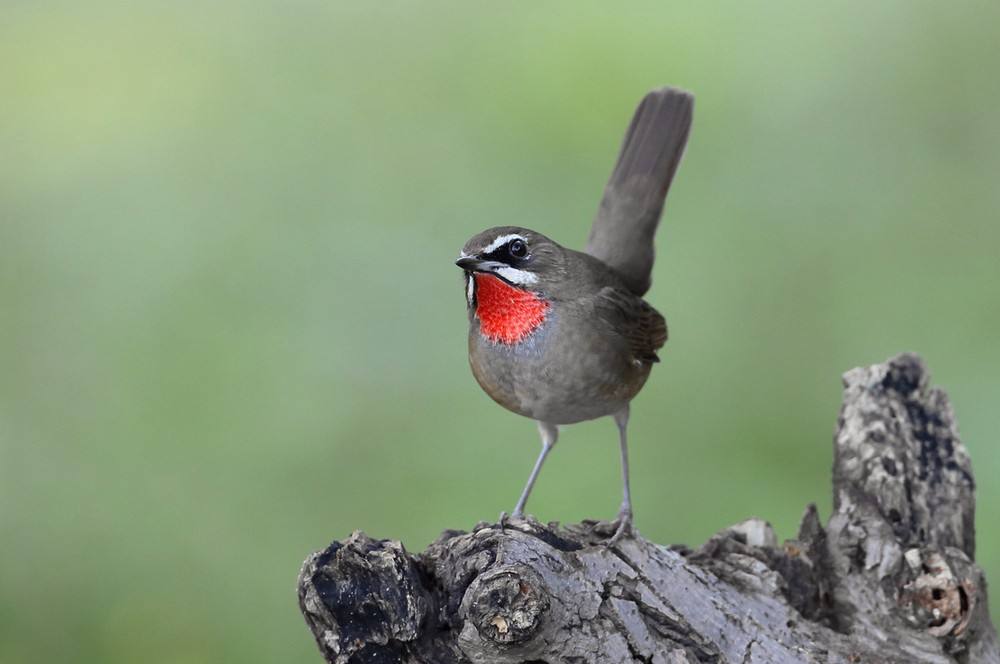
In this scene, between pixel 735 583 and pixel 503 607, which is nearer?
pixel 503 607

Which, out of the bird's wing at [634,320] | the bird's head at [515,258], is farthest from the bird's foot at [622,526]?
the bird's head at [515,258]

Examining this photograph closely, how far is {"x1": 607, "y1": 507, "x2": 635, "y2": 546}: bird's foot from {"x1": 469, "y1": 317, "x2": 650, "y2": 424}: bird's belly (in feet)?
1.55

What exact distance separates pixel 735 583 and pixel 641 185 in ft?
7.16

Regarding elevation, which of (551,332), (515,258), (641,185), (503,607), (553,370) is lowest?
(503,607)

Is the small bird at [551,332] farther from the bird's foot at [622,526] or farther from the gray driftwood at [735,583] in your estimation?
the gray driftwood at [735,583]

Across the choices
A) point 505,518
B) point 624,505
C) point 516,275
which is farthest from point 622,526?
point 516,275

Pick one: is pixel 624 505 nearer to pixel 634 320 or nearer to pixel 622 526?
pixel 622 526

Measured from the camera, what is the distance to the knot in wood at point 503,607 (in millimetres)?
4266

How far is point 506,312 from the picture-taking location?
200 inches

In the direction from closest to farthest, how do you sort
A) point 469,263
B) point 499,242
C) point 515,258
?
point 469,263 → point 499,242 → point 515,258

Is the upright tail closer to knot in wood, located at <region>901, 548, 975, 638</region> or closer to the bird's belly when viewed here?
the bird's belly

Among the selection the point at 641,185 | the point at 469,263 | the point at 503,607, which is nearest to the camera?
the point at 503,607

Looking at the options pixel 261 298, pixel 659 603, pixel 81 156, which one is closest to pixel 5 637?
pixel 261 298

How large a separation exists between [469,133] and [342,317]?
165 centimetres
